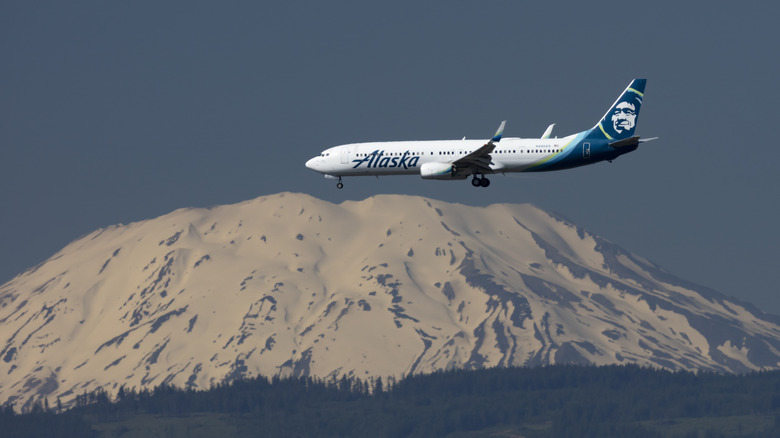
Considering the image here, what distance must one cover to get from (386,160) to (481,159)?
36.7ft

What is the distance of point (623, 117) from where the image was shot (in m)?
153

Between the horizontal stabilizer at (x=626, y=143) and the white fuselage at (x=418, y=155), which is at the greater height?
the white fuselage at (x=418, y=155)

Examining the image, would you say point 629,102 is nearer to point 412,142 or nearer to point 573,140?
point 573,140

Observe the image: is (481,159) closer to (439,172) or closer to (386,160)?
(439,172)

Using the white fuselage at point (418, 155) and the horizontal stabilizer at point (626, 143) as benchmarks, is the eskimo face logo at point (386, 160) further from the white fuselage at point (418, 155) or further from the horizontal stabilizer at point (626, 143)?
the horizontal stabilizer at point (626, 143)

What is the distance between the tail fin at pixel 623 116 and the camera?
150 metres

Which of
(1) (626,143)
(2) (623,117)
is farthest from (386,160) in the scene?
(2) (623,117)

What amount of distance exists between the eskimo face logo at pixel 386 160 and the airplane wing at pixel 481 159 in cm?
536

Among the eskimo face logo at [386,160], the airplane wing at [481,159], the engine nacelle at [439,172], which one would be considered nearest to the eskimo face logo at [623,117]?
the airplane wing at [481,159]

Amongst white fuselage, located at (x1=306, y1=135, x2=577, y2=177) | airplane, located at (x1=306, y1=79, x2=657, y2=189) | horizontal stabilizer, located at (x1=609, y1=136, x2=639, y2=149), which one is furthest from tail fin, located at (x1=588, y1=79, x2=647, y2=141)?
white fuselage, located at (x1=306, y1=135, x2=577, y2=177)

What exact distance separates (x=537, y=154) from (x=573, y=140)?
160 inches

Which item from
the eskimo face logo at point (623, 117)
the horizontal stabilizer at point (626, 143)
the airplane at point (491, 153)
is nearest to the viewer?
the horizontal stabilizer at point (626, 143)

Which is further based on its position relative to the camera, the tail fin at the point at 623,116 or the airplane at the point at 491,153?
the tail fin at the point at 623,116

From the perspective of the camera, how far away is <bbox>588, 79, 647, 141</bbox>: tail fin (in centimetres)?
15038
